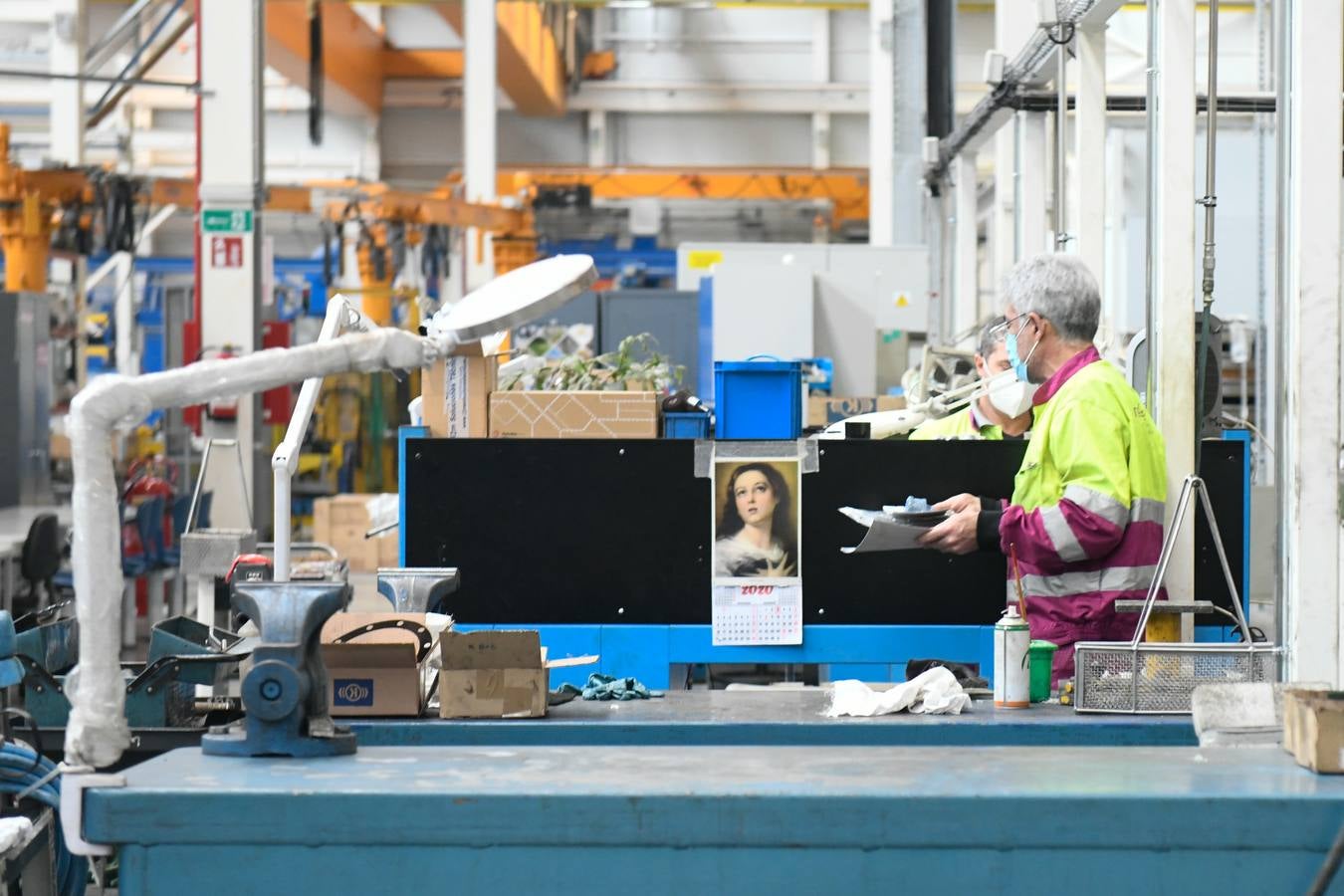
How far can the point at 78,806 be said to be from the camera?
204 cm

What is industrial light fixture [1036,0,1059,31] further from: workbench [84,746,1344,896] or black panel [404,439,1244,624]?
workbench [84,746,1344,896]

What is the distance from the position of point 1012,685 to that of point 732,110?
1518cm

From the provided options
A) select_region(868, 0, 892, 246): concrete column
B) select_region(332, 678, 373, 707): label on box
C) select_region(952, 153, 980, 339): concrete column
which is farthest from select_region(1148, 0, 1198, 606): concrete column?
select_region(868, 0, 892, 246): concrete column

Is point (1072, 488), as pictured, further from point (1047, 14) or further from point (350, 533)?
point (350, 533)

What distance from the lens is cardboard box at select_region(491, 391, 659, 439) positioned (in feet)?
12.9

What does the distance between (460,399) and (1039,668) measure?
5.47ft

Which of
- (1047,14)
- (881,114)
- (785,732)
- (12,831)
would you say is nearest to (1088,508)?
(785,732)

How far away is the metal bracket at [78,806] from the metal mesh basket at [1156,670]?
1.62 meters

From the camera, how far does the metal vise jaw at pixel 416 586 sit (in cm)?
337

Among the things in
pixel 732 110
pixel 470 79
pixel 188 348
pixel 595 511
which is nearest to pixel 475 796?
pixel 595 511

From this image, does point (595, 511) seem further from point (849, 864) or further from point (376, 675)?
point (849, 864)

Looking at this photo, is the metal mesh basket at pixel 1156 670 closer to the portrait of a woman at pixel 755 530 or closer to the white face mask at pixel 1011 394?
the portrait of a woman at pixel 755 530

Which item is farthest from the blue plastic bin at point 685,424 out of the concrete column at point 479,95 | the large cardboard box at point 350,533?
the concrete column at point 479,95

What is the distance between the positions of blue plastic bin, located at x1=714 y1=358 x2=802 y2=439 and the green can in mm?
1007
